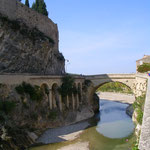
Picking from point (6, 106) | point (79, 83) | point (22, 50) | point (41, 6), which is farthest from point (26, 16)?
point (6, 106)

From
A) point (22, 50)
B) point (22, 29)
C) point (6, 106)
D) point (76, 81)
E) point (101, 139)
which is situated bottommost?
point (101, 139)

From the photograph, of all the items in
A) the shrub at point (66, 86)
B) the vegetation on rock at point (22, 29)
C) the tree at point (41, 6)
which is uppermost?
the tree at point (41, 6)

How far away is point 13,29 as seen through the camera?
103 ft

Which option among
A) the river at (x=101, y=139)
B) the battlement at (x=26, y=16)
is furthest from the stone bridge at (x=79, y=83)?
the battlement at (x=26, y=16)

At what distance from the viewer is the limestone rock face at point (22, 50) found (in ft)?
93.9

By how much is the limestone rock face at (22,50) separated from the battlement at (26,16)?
2156 mm

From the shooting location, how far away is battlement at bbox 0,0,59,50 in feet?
107

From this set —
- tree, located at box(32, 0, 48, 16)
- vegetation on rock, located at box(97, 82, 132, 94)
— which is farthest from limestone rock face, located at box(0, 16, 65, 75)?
vegetation on rock, located at box(97, 82, 132, 94)

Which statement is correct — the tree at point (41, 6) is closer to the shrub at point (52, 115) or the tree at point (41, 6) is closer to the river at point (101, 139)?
the shrub at point (52, 115)

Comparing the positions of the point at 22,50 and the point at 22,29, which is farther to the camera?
the point at 22,29

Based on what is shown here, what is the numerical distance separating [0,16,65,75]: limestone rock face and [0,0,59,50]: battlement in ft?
7.07

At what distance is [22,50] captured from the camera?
31828 millimetres

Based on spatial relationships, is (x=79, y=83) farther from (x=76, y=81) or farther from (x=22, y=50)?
(x=22, y=50)

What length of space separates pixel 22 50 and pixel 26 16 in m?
9.96
